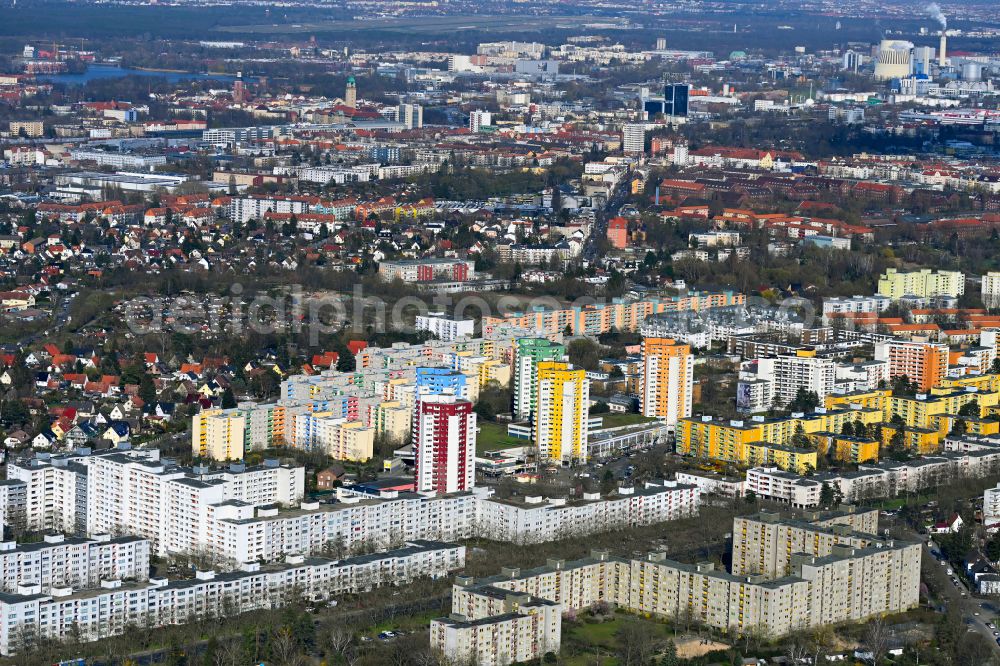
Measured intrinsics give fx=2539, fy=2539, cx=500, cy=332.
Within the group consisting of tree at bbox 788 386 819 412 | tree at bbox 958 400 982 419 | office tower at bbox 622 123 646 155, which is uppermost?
tree at bbox 788 386 819 412

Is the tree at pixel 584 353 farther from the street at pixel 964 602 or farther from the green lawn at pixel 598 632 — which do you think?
the green lawn at pixel 598 632

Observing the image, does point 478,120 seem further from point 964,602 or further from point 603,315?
point 964,602

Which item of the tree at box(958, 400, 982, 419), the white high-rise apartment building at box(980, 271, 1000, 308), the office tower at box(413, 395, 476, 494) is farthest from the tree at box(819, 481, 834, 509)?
the white high-rise apartment building at box(980, 271, 1000, 308)

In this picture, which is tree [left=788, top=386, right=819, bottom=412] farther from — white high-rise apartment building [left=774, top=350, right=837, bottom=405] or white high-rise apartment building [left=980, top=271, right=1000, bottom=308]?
white high-rise apartment building [left=980, top=271, right=1000, bottom=308]

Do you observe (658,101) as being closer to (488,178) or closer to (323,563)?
(488,178)

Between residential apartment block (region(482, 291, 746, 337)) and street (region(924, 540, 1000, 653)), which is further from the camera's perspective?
residential apartment block (region(482, 291, 746, 337))

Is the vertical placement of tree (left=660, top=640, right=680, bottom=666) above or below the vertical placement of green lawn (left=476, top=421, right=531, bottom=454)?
above

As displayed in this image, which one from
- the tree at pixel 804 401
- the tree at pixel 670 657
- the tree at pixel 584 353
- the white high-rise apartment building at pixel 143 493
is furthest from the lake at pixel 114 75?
the tree at pixel 670 657

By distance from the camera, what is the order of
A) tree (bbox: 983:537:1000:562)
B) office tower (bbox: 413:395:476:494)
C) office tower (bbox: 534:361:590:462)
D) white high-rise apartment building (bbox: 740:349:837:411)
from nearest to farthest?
tree (bbox: 983:537:1000:562), office tower (bbox: 413:395:476:494), office tower (bbox: 534:361:590:462), white high-rise apartment building (bbox: 740:349:837:411)
